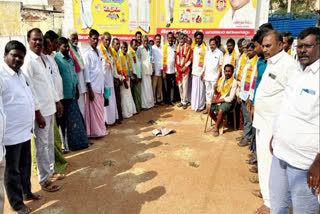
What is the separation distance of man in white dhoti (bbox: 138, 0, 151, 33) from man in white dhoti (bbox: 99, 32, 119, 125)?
4500 millimetres

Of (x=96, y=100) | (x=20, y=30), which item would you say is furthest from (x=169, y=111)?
(x=20, y=30)

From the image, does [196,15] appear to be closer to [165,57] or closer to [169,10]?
[169,10]

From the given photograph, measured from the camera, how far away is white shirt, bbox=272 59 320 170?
176cm

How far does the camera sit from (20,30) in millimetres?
11008

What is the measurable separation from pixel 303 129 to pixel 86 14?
962 cm

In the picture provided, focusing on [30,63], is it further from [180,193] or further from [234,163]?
[234,163]

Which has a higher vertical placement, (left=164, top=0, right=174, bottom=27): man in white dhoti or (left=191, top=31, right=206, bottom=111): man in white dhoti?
(left=164, top=0, right=174, bottom=27): man in white dhoti

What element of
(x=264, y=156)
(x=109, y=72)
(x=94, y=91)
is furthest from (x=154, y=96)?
(x=264, y=156)

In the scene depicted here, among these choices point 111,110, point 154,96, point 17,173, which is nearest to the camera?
point 17,173

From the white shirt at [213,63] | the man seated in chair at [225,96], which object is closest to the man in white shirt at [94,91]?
the man seated in chair at [225,96]

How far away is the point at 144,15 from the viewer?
10.1 metres

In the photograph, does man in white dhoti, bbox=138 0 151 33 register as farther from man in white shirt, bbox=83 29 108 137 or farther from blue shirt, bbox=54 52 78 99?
blue shirt, bbox=54 52 78 99

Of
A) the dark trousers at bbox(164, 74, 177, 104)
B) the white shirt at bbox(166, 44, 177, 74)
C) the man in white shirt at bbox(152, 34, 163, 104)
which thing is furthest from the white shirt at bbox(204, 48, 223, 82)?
the man in white shirt at bbox(152, 34, 163, 104)

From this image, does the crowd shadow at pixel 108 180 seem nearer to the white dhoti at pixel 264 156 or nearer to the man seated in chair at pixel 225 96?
the white dhoti at pixel 264 156
